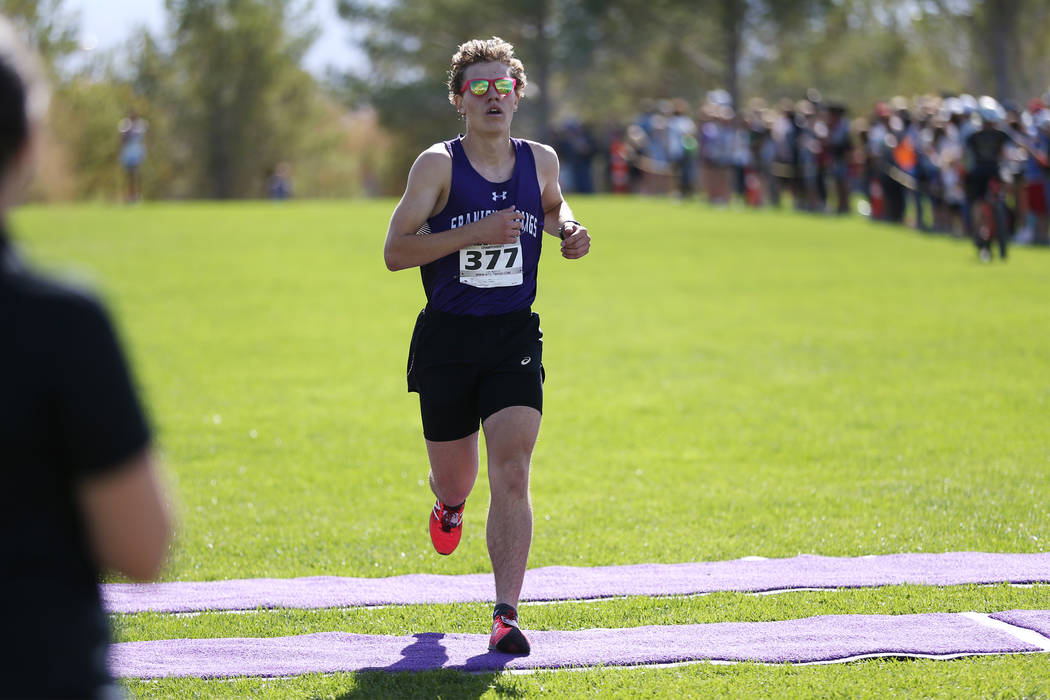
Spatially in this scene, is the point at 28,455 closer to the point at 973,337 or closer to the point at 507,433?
the point at 507,433

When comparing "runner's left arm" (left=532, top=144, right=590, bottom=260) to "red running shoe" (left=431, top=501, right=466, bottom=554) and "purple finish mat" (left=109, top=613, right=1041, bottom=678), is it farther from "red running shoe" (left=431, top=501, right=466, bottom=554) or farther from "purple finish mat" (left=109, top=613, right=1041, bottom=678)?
"purple finish mat" (left=109, top=613, right=1041, bottom=678)

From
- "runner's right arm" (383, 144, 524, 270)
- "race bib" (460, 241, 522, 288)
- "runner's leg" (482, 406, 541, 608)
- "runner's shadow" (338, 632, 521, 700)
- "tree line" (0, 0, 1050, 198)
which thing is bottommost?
"runner's shadow" (338, 632, 521, 700)

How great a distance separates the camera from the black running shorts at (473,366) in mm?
5195

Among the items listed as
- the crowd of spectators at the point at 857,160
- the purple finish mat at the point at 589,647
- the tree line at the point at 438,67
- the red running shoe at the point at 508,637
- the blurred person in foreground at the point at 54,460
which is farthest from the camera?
the tree line at the point at 438,67

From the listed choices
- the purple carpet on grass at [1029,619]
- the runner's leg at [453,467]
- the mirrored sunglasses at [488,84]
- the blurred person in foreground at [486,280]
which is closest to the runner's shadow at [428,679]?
the blurred person in foreground at [486,280]

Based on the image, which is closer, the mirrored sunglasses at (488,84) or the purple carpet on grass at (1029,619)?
the purple carpet on grass at (1029,619)

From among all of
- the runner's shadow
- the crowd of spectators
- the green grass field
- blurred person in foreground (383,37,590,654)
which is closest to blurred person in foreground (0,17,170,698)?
the green grass field

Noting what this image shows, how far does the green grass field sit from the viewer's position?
543cm

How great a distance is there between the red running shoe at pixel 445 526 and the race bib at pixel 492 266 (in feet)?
3.61

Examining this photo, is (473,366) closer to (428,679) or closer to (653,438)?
(428,679)

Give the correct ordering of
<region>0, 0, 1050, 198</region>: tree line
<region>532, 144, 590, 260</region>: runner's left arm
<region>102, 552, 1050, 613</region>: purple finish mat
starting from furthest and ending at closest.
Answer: <region>0, 0, 1050, 198</region>: tree line → <region>102, 552, 1050, 613</region>: purple finish mat → <region>532, 144, 590, 260</region>: runner's left arm

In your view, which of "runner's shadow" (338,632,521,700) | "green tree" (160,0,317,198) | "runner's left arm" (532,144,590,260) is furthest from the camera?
"green tree" (160,0,317,198)

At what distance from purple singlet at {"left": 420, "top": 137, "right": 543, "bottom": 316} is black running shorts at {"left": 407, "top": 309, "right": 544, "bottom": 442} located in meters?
0.06

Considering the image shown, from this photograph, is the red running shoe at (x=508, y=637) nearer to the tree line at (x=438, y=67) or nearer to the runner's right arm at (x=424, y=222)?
the runner's right arm at (x=424, y=222)
